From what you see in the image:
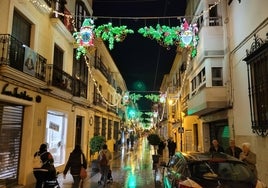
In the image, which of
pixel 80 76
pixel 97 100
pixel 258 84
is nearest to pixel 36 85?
pixel 80 76

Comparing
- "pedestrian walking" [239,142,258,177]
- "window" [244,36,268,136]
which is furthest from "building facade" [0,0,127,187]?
"window" [244,36,268,136]

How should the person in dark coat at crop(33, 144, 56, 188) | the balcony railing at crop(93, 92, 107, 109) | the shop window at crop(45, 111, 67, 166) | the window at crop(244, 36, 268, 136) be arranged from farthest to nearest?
1. the balcony railing at crop(93, 92, 107, 109)
2. the shop window at crop(45, 111, 67, 166)
3. the window at crop(244, 36, 268, 136)
4. the person in dark coat at crop(33, 144, 56, 188)

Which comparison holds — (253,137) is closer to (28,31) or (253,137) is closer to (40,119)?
(40,119)

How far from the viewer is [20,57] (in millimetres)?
10578

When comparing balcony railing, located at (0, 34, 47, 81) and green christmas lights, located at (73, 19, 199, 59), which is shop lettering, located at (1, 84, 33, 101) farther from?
green christmas lights, located at (73, 19, 199, 59)

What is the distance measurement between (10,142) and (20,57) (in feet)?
10.4

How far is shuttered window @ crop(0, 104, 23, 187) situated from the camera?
10.1 metres

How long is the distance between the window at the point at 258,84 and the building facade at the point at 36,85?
315 inches

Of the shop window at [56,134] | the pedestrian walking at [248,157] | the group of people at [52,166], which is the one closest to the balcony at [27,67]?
the shop window at [56,134]

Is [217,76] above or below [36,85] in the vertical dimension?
above

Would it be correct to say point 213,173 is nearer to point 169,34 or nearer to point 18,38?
point 169,34

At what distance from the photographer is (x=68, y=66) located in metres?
16.7

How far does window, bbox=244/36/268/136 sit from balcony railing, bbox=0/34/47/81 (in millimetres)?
8487

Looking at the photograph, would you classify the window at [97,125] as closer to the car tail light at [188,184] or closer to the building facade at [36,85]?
the building facade at [36,85]
